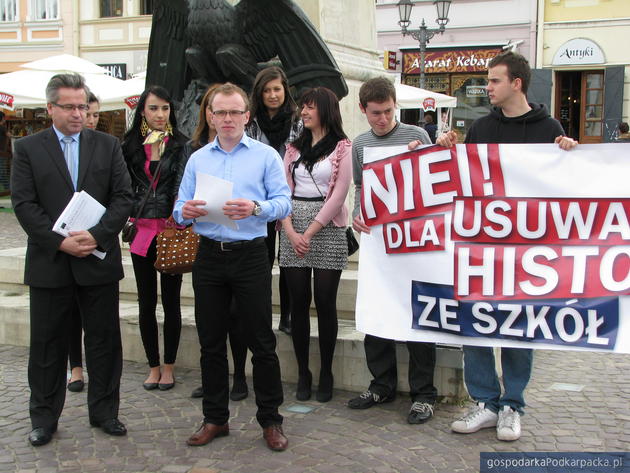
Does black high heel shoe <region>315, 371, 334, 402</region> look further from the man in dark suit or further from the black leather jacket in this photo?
the black leather jacket

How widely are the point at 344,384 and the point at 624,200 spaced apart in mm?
2111

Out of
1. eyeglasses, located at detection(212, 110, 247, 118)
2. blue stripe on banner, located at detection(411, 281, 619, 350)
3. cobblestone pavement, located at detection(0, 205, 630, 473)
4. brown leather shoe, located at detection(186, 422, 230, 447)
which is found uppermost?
eyeglasses, located at detection(212, 110, 247, 118)

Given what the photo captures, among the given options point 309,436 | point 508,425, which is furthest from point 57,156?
point 508,425

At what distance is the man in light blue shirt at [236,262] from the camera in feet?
12.7

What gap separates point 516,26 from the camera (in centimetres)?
2400

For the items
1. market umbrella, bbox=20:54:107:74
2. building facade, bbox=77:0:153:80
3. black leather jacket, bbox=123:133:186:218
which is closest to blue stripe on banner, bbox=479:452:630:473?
black leather jacket, bbox=123:133:186:218

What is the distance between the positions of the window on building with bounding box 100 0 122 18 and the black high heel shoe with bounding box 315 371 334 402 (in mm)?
24367

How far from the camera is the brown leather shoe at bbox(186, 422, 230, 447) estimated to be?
400 cm

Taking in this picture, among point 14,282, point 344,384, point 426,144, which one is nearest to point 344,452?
point 344,384

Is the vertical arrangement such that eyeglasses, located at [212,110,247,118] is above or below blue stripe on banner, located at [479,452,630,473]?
above

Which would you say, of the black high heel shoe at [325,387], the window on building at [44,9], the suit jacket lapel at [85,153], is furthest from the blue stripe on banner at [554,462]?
the window on building at [44,9]

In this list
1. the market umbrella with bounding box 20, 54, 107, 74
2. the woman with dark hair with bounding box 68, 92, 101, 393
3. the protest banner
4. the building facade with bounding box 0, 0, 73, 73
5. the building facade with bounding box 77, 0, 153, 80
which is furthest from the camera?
the building facade with bounding box 0, 0, 73, 73

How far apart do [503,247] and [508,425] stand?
99 centimetres

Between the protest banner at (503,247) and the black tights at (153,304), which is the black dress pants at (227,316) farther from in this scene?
the black tights at (153,304)
